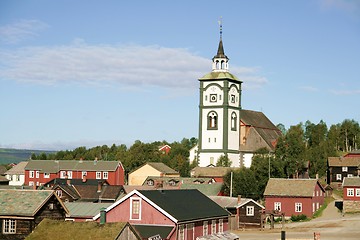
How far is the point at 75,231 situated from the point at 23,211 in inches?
290

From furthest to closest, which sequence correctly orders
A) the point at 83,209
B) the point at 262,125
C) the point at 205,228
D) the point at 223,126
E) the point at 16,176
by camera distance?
1. the point at 16,176
2. the point at 262,125
3. the point at 223,126
4. the point at 83,209
5. the point at 205,228

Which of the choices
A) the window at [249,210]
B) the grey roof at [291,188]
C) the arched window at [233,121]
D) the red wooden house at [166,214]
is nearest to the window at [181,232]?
the red wooden house at [166,214]

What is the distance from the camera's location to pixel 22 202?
137 ft

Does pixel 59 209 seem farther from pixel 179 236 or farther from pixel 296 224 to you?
pixel 296 224

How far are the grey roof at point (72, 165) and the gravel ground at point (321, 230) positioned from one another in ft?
154

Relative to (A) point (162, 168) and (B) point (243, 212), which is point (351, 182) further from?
(A) point (162, 168)

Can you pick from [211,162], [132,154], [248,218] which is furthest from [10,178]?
[248,218]

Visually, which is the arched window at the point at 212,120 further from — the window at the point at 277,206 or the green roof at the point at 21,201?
the green roof at the point at 21,201

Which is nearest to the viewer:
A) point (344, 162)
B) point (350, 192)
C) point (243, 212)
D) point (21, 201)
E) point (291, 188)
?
point (21, 201)

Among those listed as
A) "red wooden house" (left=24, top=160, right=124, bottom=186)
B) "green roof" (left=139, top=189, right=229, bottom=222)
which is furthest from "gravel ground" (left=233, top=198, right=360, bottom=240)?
"red wooden house" (left=24, top=160, right=124, bottom=186)

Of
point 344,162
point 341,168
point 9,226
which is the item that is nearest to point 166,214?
point 9,226

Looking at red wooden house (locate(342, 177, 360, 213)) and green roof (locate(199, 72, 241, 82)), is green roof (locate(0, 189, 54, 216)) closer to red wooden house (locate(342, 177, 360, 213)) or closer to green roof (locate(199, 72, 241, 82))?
red wooden house (locate(342, 177, 360, 213))

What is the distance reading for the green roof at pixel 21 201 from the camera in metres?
40.9

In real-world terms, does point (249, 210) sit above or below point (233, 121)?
below
